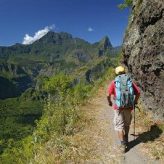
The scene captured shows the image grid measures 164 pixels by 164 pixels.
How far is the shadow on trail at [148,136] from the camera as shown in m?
12.8

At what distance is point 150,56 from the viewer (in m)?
14.5

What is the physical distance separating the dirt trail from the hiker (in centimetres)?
40

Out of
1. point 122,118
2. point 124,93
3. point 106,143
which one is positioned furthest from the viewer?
point 106,143

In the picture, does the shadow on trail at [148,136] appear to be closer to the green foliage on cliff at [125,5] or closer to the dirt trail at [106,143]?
the dirt trail at [106,143]

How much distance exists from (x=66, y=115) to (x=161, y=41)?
506 centimetres

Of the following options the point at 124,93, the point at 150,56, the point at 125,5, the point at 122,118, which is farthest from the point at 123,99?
the point at 125,5

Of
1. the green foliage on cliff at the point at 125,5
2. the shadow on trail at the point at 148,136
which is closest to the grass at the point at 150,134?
the shadow on trail at the point at 148,136

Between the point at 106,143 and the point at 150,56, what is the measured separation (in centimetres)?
359

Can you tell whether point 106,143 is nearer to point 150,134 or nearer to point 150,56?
point 150,134

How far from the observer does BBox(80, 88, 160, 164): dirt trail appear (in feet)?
38.1

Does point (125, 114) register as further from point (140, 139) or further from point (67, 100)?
point (67, 100)

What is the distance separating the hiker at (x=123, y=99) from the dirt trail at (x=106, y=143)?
402mm

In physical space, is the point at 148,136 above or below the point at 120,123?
below

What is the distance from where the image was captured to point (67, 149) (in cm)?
1238
